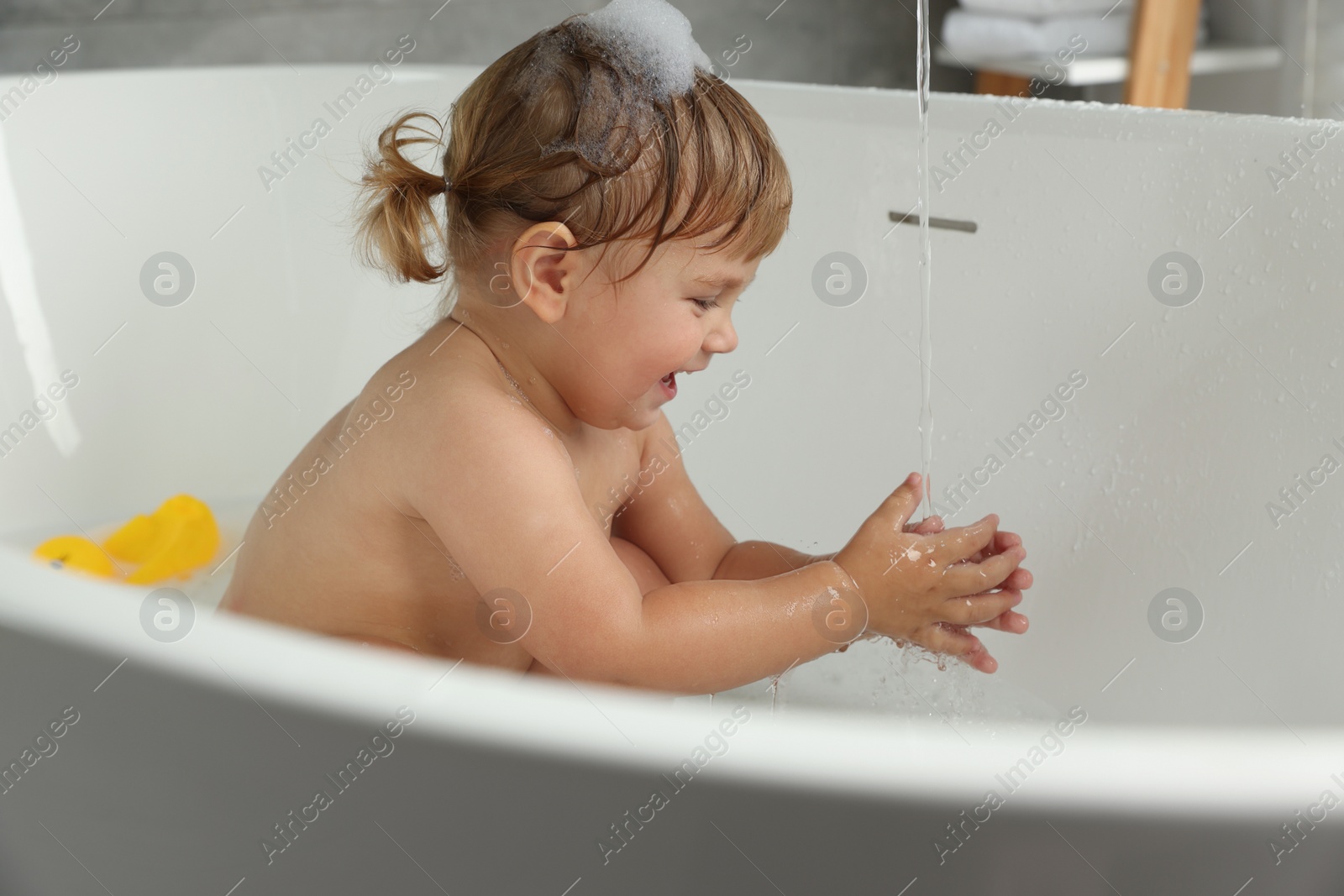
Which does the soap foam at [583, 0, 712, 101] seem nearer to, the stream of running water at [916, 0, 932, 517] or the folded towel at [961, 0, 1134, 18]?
the stream of running water at [916, 0, 932, 517]

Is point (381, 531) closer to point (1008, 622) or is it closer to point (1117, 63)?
point (1008, 622)

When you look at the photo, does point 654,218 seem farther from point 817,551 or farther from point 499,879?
point 817,551

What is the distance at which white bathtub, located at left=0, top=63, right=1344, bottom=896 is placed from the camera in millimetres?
361

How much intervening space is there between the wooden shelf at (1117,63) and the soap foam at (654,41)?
1177mm

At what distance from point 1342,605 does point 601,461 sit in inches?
20.1

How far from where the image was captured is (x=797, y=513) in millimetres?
1198

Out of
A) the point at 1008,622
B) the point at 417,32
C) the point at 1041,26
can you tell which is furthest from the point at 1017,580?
the point at 417,32

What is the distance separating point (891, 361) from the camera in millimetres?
1153

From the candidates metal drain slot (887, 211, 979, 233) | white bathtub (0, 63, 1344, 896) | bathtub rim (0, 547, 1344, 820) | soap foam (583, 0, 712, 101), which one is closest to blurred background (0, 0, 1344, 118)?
white bathtub (0, 63, 1344, 896)

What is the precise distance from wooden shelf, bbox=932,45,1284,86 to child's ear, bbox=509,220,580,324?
1.30 m

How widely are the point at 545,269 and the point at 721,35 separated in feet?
5.27

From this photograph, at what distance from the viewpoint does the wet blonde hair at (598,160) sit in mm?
687

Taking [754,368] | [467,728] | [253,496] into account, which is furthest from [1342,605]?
[253,496]

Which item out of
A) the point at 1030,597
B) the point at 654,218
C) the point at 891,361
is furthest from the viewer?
the point at 891,361
